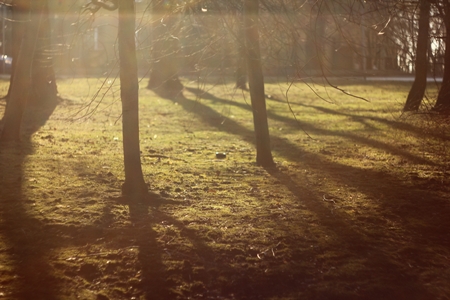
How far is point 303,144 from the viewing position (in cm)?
1272

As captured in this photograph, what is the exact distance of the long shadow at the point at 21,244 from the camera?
4.77m

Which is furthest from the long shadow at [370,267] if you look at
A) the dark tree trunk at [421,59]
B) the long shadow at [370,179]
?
the dark tree trunk at [421,59]

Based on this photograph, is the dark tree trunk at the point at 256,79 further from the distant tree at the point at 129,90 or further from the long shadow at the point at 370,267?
the long shadow at the point at 370,267

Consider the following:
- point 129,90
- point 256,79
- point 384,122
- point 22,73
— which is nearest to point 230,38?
point 256,79

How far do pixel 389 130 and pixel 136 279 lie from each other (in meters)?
11.0

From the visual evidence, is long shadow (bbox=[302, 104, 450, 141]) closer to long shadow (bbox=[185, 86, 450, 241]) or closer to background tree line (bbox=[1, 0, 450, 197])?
long shadow (bbox=[185, 86, 450, 241])

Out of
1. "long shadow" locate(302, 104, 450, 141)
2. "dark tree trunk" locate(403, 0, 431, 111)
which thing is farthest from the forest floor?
"dark tree trunk" locate(403, 0, 431, 111)

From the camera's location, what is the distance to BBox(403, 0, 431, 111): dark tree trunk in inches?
362

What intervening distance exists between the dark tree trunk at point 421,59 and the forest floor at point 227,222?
1.02 metres

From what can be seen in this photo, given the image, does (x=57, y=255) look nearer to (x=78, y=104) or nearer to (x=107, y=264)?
(x=107, y=264)

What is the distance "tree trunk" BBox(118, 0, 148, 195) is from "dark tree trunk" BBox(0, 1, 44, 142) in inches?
181

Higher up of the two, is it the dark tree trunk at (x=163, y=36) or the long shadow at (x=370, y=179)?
the dark tree trunk at (x=163, y=36)

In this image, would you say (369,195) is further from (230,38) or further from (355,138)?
(355,138)

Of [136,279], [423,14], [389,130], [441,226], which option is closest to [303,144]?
[389,130]
